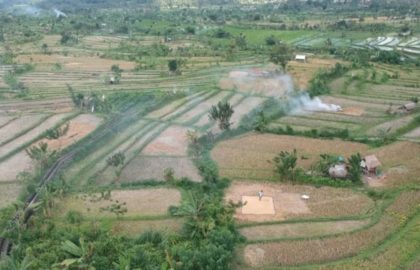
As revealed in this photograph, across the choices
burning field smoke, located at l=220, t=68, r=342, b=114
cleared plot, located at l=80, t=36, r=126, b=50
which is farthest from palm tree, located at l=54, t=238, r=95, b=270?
cleared plot, located at l=80, t=36, r=126, b=50

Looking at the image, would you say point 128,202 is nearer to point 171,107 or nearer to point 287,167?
point 287,167

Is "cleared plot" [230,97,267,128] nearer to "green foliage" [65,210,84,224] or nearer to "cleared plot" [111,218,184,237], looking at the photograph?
"cleared plot" [111,218,184,237]

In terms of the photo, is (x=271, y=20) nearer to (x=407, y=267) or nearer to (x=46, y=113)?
(x=46, y=113)

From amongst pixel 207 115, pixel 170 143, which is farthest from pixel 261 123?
pixel 170 143

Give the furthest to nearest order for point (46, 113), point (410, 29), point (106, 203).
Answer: point (410, 29) < point (46, 113) < point (106, 203)

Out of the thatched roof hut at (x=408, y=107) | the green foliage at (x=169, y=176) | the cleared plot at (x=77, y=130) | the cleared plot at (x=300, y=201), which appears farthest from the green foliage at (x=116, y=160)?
the thatched roof hut at (x=408, y=107)

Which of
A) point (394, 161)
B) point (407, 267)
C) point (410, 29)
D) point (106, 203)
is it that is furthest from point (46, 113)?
point (410, 29)
